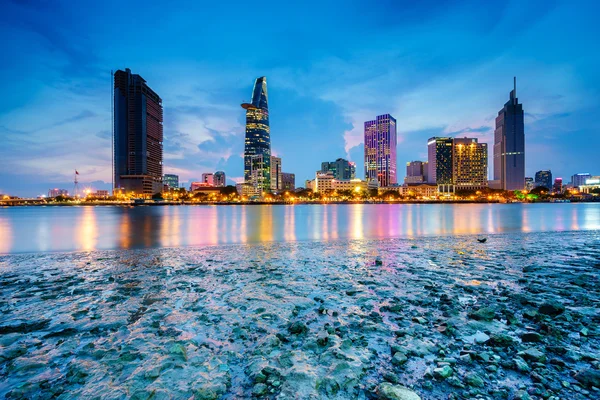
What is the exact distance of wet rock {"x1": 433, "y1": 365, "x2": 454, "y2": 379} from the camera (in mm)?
4945

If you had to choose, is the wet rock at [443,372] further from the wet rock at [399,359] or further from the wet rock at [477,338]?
the wet rock at [477,338]

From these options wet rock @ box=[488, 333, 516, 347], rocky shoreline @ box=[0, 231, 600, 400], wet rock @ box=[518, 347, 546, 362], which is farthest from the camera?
wet rock @ box=[488, 333, 516, 347]

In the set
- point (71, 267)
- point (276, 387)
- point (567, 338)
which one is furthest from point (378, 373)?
point (71, 267)

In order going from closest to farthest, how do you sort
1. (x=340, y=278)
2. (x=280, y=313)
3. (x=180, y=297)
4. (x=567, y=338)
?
(x=567, y=338) < (x=280, y=313) < (x=180, y=297) < (x=340, y=278)

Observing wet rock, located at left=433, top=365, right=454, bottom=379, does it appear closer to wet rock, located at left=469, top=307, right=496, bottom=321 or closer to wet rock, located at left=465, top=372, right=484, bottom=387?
wet rock, located at left=465, top=372, right=484, bottom=387

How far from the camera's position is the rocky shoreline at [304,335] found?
4.80 meters

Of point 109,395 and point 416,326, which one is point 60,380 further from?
point 416,326

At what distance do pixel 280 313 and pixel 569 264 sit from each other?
14.9m

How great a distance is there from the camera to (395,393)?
437 centimetres

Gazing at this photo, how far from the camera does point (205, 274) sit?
1280 cm

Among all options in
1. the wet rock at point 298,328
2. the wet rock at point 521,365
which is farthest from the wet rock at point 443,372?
the wet rock at point 298,328

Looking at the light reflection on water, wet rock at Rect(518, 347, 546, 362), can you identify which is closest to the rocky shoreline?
wet rock at Rect(518, 347, 546, 362)

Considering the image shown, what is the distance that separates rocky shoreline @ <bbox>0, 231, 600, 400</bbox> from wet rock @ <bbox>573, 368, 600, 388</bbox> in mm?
23

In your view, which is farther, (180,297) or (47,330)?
(180,297)
